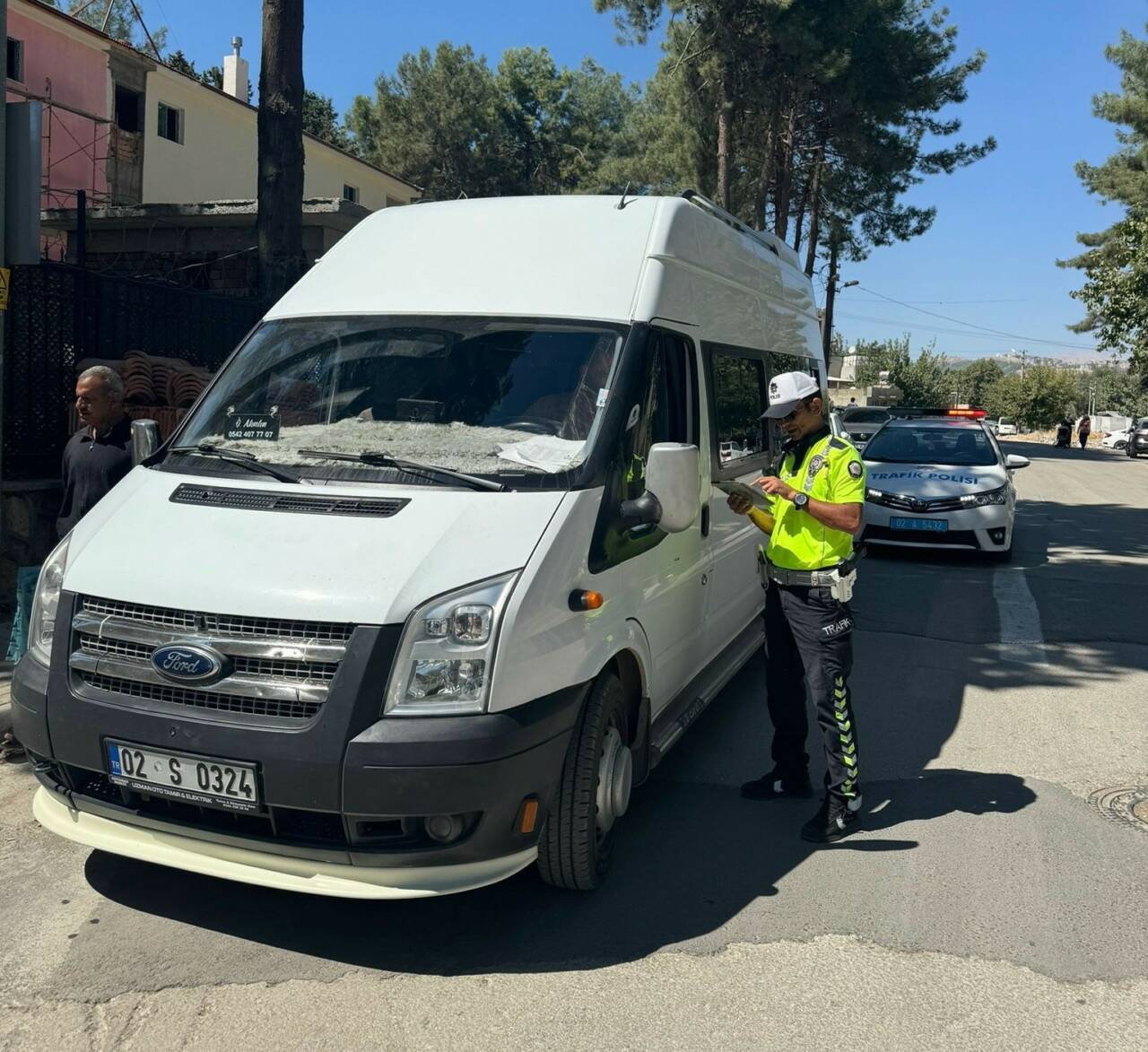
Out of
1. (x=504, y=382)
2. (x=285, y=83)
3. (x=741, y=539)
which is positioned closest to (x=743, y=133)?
(x=285, y=83)

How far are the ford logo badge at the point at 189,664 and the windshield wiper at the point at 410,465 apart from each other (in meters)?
0.93

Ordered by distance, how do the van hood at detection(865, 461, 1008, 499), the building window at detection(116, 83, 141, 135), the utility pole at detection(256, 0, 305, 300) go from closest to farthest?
the utility pole at detection(256, 0, 305, 300), the van hood at detection(865, 461, 1008, 499), the building window at detection(116, 83, 141, 135)

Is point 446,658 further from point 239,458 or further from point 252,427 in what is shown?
point 252,427

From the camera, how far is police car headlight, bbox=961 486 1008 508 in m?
11.4

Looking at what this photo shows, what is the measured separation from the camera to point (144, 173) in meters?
24.5

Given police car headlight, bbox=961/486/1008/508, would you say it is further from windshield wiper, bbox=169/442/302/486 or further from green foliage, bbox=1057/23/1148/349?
green foliage, bbox=1057/23/1148/349

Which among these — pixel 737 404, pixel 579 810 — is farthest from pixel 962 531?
pixel 579 810

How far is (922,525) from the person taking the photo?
37.7 feet

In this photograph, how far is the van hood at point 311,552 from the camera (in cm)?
329

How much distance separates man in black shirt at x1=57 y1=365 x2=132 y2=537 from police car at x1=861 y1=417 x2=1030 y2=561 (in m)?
7.52

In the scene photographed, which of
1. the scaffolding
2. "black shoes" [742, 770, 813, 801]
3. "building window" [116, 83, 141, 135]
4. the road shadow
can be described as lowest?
the road shadow

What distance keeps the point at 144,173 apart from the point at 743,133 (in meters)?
13.8

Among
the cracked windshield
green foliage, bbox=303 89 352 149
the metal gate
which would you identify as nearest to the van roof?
the cracked windshield

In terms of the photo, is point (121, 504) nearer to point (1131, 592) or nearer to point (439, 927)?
point (439, 927)
